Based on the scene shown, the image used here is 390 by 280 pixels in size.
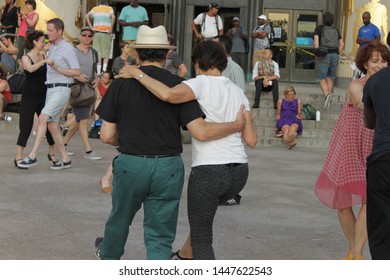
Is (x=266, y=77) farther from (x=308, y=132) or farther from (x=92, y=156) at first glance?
(x=92, y=156)

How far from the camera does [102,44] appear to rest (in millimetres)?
17344

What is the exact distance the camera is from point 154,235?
5164 millimetres

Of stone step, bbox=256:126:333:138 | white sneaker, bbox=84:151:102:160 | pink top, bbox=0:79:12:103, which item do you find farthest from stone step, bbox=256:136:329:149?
pink top, bbox=0:79:12:103

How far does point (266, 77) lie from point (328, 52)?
1.34m

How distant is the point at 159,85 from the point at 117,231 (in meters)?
→ 0.95

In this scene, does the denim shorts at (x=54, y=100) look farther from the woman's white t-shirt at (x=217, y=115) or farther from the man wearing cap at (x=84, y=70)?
the woman's white t-shirt at (x=217, y=115)

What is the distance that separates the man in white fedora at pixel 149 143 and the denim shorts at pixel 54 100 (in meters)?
4.95

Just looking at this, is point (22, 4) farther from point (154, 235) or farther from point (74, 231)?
point (154, 235)

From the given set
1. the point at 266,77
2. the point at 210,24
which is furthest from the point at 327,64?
the point at 210,24

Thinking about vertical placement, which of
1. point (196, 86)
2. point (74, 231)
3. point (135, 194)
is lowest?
→ point (74, 231)

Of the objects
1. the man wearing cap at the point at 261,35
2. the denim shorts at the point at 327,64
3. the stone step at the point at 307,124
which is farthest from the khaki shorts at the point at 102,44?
the denim shorts at the point at 327,64

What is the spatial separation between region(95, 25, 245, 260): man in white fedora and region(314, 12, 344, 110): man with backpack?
10801 millimetres

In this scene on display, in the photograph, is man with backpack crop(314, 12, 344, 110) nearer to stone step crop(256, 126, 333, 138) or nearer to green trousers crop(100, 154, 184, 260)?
stone step crop(256, 126, 333, 138)
